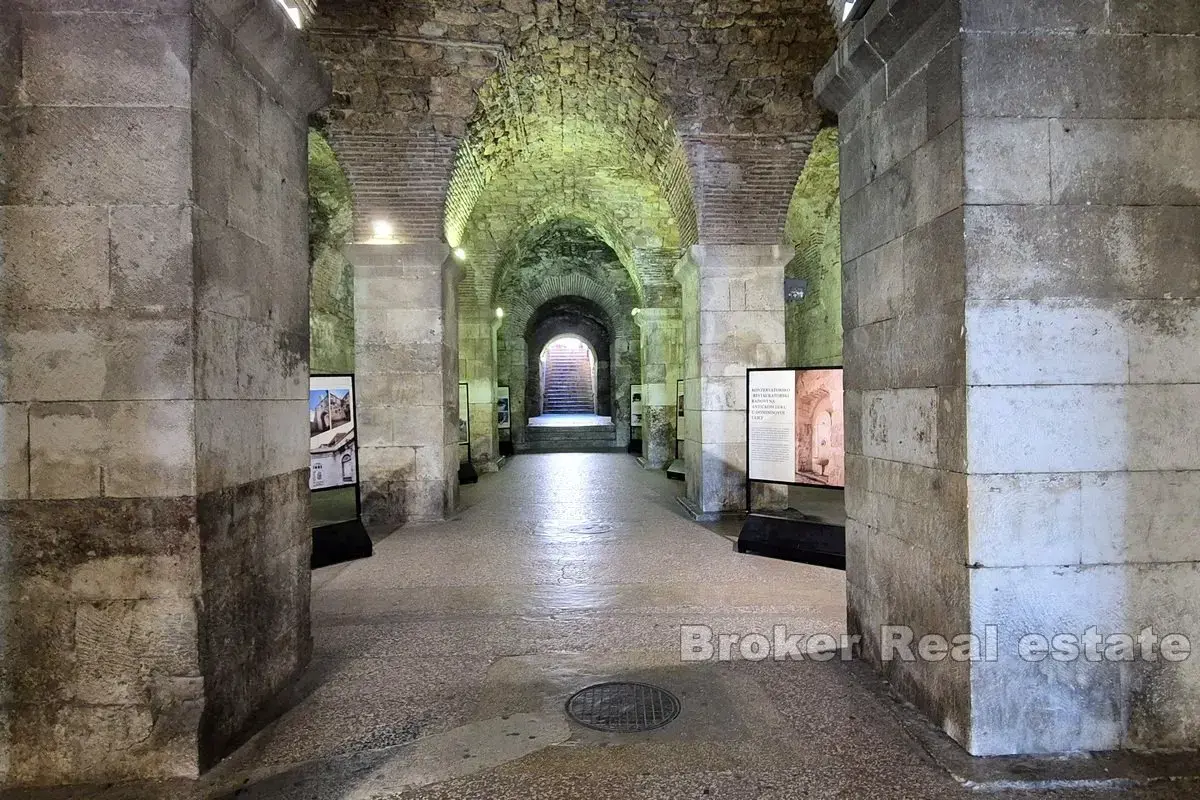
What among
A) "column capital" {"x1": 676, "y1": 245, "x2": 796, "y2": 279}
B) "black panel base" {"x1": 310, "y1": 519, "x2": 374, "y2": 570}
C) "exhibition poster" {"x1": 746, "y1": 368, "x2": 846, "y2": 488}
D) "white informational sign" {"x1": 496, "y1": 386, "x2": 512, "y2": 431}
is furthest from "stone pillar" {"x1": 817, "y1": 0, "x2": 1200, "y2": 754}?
"white informational sign" {"x1": 496, "y1": 386, "x2": 512, "y2": 431}

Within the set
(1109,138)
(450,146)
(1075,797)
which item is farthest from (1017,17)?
(450,146)

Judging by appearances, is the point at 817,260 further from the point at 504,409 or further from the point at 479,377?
the point at 504,409

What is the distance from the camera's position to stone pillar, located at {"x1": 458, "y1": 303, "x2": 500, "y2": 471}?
12.4 metres

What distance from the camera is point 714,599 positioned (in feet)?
14.2

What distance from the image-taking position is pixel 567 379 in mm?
32625

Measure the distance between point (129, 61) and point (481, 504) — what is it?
22.1 feet

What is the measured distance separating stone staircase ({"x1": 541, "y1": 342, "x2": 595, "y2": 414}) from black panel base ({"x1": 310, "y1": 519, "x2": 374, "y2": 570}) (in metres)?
24.4

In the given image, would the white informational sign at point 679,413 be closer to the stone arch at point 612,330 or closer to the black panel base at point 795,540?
the stone arch at point 612,330

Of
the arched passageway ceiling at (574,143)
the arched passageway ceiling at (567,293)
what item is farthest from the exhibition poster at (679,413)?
the arched passageway ceiling at (567,293)

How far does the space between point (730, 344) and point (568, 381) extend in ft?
83.4

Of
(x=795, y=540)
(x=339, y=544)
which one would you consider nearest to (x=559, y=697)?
(x=795, y=540)

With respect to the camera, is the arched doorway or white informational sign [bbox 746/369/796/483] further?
the arched doorway

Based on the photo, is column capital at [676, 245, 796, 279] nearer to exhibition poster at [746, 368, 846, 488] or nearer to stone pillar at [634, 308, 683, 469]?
exhibition poster at [746, 368, 846, 488]

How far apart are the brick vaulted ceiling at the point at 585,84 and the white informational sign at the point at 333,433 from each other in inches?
89.8
